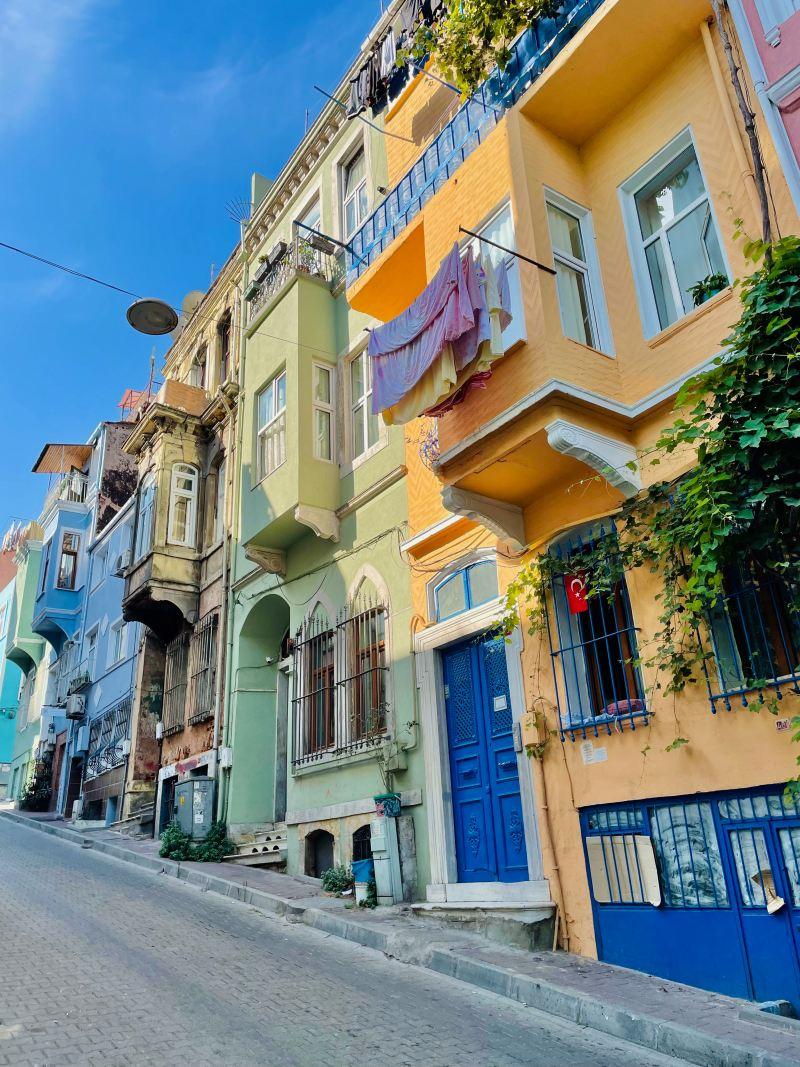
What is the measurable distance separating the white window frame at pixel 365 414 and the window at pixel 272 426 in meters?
1.25

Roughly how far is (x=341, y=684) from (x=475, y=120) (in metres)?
7.61

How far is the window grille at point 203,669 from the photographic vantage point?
16.8m

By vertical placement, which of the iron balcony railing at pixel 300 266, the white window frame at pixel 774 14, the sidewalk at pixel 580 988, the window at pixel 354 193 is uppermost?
the window at pixel 354 193

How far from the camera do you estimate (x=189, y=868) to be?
41.8 ft

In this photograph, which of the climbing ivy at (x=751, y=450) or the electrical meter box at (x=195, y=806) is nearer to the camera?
the climbing ivy at (x=751, y=450)

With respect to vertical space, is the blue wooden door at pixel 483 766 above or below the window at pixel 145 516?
below

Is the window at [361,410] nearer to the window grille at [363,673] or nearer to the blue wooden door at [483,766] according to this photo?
the window grille at [363,673]

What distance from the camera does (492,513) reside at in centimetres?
891

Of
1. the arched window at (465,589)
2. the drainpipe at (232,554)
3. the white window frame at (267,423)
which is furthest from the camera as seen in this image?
the drainpipe at (232,554)

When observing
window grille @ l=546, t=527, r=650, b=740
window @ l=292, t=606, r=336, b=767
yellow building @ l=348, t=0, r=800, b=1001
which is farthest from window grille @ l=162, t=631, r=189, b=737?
window grille @ l=546, t=527, r=650, b=740

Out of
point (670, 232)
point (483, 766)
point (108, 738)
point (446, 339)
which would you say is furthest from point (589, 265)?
point (108, 738)

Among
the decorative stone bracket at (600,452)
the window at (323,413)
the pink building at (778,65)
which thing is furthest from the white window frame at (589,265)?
the window at (323,413)

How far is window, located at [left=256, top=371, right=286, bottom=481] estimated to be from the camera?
14617 mm

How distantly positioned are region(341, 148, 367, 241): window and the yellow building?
4918 millimetres
